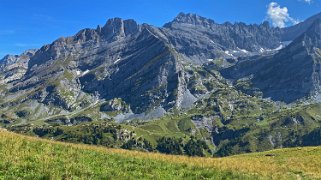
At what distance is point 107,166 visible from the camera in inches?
1093

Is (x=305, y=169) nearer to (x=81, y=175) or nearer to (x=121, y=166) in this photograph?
(x=121, y=166)

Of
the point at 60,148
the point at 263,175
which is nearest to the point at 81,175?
the point at 60,148

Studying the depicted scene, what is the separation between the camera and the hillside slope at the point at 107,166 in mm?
23438

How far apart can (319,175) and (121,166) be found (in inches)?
598

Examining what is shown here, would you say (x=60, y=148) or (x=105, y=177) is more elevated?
(x=60, y=148)

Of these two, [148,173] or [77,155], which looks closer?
[148,173]

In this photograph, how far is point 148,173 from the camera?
2744 centimetres

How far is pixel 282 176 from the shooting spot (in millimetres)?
30641

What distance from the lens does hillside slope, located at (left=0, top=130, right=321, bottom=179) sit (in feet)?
76.9

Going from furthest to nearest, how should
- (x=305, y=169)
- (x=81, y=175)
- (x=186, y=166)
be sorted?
(x=305, y=169), (x=186, y=166), (x=81, y=175)

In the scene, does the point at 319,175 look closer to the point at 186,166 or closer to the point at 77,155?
the point at 186,166

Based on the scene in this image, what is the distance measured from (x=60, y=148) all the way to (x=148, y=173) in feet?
26.4

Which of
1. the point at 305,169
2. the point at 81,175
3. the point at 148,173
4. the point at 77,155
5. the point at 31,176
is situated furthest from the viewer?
the point at 305,169

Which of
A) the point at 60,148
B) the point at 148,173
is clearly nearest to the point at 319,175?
the point at 148,173
